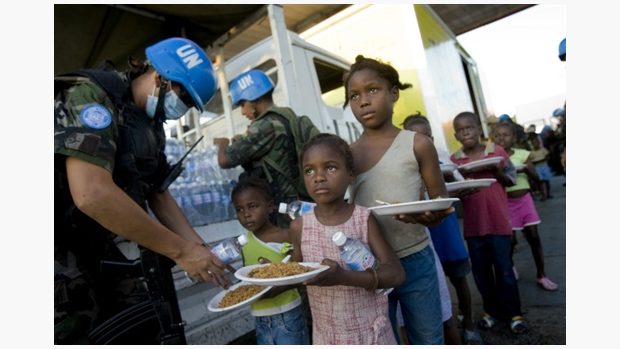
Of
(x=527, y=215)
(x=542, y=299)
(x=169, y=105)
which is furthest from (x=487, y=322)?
(x=169, y=105)

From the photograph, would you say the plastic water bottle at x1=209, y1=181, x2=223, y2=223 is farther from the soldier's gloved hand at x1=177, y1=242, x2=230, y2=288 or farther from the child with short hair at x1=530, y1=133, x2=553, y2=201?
the child with short hair at x1=530, y1=133, x2=553, y2=201

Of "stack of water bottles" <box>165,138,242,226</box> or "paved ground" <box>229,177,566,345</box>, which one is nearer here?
"paved ground" <box>229,177,566,345</box>

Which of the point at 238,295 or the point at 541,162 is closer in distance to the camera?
the point at 238,295

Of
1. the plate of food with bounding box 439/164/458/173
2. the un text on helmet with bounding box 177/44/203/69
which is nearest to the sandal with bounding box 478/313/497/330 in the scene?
the plate of food with bounding box 439/164/458/173

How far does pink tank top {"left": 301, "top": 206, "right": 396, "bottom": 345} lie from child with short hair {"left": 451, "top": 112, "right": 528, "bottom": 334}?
1.44 meters

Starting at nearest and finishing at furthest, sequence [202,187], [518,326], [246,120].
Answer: [518,326] < [202,187] < [246,120]

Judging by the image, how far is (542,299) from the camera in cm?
326

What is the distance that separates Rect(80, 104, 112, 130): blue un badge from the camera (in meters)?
1.37

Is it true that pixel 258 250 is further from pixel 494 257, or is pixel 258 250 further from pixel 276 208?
pixel 494 257

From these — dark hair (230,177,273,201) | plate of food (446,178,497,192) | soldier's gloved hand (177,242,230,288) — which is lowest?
soldier's gloved hand (177,242,230,288)

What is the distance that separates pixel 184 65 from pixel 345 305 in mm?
1331

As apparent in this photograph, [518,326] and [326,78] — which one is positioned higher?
[326,78]

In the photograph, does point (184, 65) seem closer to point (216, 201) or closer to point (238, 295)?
point (238, 295)

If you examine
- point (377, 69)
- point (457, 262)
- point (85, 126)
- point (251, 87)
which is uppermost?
point (251, 87)
